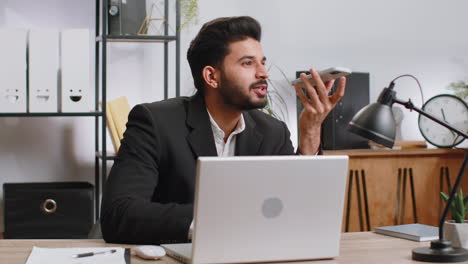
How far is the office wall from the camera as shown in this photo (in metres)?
3.26

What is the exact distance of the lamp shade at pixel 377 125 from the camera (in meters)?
1.31

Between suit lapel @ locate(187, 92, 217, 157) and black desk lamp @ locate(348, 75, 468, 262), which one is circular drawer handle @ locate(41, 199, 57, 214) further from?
black desk lamp @ locate(348, 75, 468, 262)

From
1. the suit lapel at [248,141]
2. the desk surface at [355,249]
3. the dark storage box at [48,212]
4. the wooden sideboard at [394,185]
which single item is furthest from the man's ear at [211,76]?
the wooden sideboard at [394,185]

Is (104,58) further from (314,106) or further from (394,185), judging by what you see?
(394,185)

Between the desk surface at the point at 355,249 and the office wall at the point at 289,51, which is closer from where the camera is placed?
the desk surface at the point at 355,249

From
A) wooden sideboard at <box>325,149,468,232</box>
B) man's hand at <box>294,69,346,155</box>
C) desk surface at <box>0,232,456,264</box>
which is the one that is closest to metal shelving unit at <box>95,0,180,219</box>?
wooden sideboard at <box>325,149,468,232</box>

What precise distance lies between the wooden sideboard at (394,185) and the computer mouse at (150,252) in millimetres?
1984

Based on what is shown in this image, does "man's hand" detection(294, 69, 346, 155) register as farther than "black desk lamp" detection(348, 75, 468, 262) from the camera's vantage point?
Yes

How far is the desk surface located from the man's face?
57cm

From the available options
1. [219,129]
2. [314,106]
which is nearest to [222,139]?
[219,129]

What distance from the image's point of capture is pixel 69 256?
1.34 meters

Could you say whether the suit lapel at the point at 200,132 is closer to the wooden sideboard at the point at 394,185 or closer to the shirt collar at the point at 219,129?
the shirt collar at the point at 219,129

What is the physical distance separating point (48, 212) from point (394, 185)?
1741mm

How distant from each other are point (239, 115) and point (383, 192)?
1.52 metres
